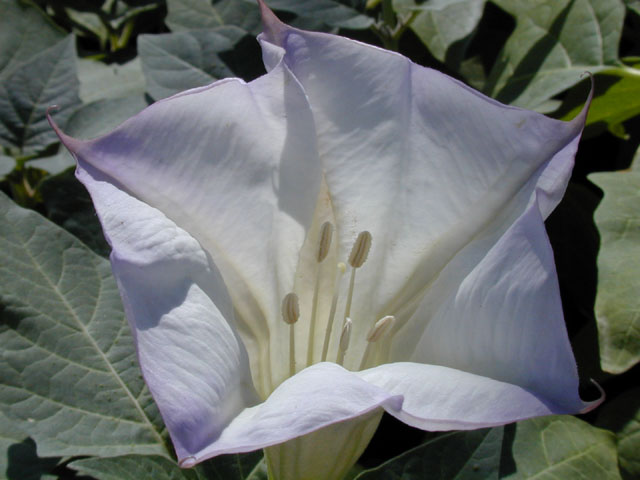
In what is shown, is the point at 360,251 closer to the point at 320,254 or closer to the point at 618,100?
the point at 320,254

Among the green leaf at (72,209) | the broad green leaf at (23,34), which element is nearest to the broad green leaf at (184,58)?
the green leaf at (72,209)

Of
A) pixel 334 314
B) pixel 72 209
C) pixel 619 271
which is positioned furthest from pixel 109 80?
pixel 619 271

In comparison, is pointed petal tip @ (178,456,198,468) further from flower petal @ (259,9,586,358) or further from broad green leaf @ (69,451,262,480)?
flower petal @ (259,9,586,358)

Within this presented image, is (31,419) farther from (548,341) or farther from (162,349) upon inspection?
(548,341)

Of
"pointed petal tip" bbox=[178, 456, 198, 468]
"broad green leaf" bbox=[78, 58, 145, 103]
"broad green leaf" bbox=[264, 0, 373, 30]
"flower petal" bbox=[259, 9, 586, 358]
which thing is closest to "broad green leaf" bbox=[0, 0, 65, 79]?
"broad green leaf" bbox=[78, 58, 145, 103]

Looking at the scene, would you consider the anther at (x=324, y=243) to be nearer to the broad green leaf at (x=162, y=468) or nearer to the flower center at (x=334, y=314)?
the flower center at (x=334, y=314)

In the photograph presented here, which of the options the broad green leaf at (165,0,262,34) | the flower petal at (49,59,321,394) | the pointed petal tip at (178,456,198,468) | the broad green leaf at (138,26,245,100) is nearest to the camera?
the pointed petal tip at (178,456,198,468)

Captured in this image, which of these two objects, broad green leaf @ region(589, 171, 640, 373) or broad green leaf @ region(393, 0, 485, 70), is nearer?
broad green leaf @ region(589, 171, 640, 373)

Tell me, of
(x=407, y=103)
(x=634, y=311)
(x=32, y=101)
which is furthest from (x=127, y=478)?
(x=32, y=101)
